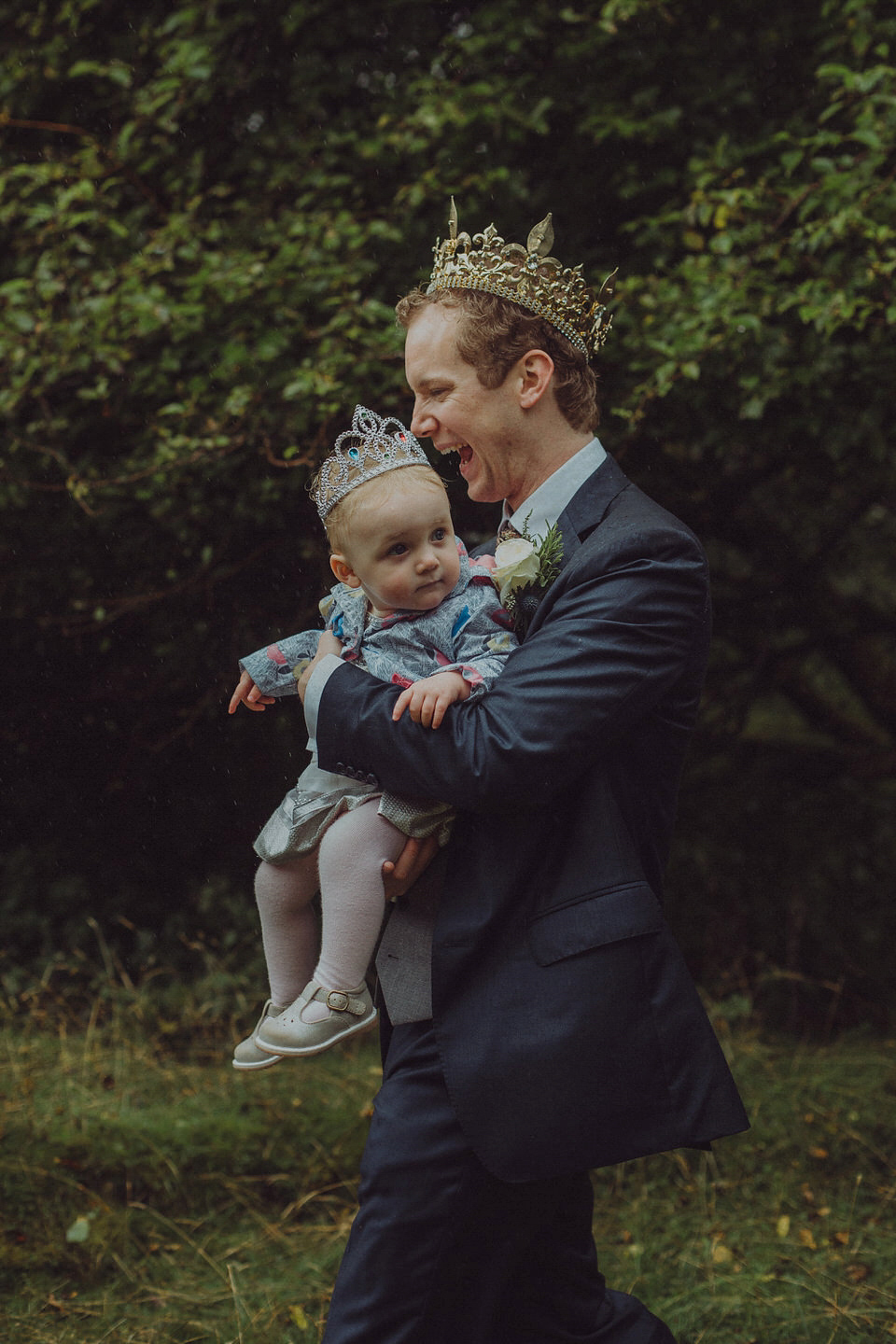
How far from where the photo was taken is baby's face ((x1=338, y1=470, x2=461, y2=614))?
2117 mm

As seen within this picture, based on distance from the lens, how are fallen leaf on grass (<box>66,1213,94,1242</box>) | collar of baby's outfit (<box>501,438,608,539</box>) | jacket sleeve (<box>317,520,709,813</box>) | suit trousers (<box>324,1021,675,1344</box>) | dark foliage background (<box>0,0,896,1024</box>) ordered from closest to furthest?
jacket sleeve (<box>317,520,709,813</box>) → suit trousers (<box>324,1021,675,1344</box>) → collar of baby's outfit (<box>501,438,608,539</box>) → fallen leaf on grass (<box>66,1213,94,1242</box>) → dark foliage background (<box>0,0,896,1024</box>)

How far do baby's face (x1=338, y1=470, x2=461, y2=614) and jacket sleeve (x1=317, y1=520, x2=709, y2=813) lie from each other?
0.17 meters

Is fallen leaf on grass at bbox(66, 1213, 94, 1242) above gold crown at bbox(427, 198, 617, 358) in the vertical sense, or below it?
below

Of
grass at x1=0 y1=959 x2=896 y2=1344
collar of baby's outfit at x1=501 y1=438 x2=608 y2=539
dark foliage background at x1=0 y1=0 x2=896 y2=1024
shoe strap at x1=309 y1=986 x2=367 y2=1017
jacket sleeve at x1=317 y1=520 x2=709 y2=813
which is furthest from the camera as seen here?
dark foliage background at x1=0 y1=0 x2=896 y2=1024

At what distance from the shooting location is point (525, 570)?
2.14 meters

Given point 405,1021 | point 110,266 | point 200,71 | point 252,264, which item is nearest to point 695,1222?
point 405,1021

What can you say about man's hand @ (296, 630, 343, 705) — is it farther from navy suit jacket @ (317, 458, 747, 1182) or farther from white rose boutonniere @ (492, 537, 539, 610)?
white rose boutonniere @ (492, 537, 539, 610)

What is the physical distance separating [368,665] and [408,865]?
1.20 feet

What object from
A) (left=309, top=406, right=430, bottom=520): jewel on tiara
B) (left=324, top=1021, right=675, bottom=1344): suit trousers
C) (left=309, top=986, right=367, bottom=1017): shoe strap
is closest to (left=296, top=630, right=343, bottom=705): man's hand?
(left=309, top=406, right=430, bottom=520): jewel on tiara

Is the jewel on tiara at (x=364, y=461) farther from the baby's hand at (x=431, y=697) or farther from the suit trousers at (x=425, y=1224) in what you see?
the suit trousers at (x=425, y=1224)

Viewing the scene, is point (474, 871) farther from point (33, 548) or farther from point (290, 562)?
point (33, 548)

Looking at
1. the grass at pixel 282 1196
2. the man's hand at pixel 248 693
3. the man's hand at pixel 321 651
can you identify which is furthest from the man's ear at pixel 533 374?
the grass at pixel 282 1196

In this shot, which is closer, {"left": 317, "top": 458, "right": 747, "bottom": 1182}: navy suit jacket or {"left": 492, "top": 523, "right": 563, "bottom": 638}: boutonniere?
{"left": 317, "top": 458, "right": 747, "bottom": 1182}: navy suit jacket

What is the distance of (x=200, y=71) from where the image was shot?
4.45 metres
